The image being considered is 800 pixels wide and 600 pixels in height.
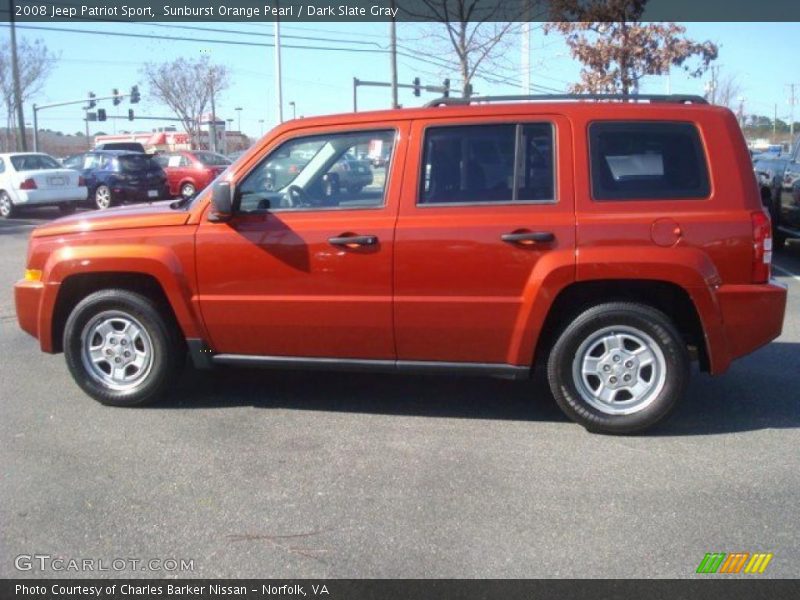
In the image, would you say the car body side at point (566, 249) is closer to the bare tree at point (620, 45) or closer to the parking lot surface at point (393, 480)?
the parking lot surface at point (393, 480)

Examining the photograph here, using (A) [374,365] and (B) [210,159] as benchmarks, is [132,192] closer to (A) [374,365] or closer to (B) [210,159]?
(B) [210,159]

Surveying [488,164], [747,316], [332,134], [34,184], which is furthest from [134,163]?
[747,316]

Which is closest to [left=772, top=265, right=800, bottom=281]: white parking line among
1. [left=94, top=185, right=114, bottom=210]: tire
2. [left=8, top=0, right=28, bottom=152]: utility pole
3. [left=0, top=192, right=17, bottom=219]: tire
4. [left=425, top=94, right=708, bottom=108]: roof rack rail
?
[left=425, top=94, right=708, bottom=108]: roof rack rail

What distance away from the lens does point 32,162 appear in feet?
65.4

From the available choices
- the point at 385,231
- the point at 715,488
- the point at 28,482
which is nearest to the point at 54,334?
the point at 28,482

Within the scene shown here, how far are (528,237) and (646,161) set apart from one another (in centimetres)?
85

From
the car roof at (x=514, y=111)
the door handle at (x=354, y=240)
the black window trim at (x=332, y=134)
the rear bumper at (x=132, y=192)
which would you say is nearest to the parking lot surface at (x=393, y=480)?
the door handle at (x=354, y=240)

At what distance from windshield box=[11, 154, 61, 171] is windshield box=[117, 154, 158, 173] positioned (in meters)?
2.07

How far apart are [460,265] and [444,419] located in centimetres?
104

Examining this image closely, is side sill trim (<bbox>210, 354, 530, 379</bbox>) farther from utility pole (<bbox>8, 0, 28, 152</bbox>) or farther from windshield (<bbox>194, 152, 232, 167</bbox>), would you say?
utility pole (<bbox>8, 0, 28, 152</bbox>)

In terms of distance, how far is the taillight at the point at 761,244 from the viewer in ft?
14.8

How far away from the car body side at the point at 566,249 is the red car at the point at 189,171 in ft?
65.0

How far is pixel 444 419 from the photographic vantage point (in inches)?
200
